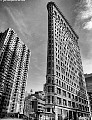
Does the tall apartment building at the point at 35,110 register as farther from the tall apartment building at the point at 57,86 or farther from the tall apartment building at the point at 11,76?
the tall apartment building at the point at 11,76

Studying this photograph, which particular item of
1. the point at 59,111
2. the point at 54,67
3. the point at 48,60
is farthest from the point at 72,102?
the point at 48,60

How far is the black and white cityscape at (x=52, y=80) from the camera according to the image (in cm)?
3741

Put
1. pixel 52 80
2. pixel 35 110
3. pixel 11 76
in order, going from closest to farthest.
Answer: pixel 35 110 < pixel 52 80 < pixel 11 76

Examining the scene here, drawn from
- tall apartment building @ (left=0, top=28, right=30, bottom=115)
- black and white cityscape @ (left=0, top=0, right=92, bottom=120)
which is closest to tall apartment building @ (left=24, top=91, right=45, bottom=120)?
black and white cityscape @ (left=0, top=0, right=92, bottom=120)

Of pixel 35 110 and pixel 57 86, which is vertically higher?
pixel 57 86

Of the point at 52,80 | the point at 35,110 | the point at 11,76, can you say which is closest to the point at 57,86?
the point at 52,80

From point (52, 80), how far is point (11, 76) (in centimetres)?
4841

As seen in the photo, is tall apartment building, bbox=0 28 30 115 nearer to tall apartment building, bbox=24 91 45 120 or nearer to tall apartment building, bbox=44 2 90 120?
tall apartment building, bbox=44 2 90 120

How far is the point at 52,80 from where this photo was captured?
41625 mm

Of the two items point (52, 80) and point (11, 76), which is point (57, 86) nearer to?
point (52, 80)

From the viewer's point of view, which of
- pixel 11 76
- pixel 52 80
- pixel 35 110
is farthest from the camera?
pixel 11 76

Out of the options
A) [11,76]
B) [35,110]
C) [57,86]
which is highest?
[11,76]

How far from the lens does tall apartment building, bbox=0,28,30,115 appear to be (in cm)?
7228

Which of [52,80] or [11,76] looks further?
[11,76]
